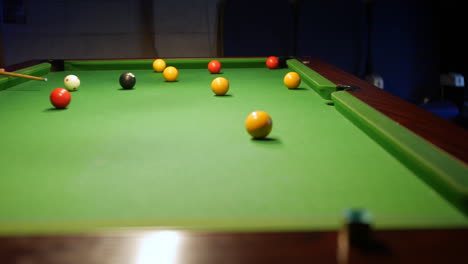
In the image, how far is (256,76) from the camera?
3.26 meters

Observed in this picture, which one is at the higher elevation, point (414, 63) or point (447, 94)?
point (414, 63)

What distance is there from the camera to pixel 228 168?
130 centimetres

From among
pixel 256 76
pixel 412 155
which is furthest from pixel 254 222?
pixel 256 76

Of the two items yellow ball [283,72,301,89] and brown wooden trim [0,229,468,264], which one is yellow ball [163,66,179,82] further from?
brown wooden trim [0,229,468,264]

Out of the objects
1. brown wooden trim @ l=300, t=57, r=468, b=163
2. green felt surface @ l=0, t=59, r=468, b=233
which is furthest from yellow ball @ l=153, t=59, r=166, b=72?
brown wooden trim @ l=300, t=57, r=468, b=163

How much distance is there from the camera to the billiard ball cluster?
63.4 inches

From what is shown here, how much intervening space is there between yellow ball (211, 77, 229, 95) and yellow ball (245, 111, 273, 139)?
87cm

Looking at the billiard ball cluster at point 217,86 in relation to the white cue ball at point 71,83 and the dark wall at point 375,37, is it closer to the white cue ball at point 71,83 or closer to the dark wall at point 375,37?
the white cue ball at point 71,83

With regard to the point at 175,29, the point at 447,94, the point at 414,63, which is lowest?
the point at 447,94

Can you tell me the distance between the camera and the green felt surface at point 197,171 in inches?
37.7

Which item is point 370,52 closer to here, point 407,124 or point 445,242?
point 407,124

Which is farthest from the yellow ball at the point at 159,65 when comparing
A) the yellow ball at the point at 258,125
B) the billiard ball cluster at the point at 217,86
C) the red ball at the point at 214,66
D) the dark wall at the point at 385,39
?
the dark wall at the point at 385,39

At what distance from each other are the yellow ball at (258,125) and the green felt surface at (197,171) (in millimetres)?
32

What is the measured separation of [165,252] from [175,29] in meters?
5.42
